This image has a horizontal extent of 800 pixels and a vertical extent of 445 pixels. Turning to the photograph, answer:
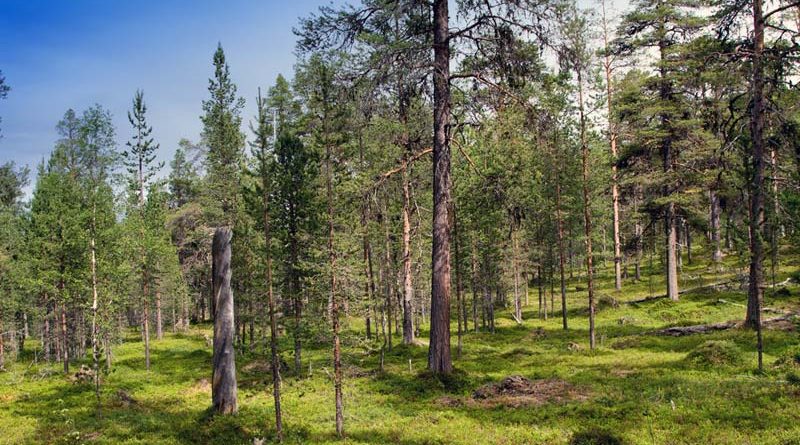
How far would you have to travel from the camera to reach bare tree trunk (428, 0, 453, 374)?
551 inches

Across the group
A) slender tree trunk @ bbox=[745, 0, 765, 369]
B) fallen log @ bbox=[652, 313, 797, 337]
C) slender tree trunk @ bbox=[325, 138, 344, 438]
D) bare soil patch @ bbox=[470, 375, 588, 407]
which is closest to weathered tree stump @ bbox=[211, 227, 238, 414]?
slender tree trunk @ bbox=[325, 138, 344, 438]

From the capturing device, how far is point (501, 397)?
14.2 metres

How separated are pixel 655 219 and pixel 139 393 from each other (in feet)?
103

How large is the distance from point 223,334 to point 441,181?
9632 mm

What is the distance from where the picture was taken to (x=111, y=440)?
14164mm

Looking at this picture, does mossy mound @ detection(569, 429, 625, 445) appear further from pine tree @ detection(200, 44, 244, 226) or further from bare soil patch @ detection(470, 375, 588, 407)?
pine tree @ detection(200, 44, 244, 226)

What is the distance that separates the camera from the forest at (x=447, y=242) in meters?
12.8

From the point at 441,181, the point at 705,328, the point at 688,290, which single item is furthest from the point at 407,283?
the point at 688,290

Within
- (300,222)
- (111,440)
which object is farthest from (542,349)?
(111,440)

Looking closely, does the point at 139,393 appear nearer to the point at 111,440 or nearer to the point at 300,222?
the point at 111,440

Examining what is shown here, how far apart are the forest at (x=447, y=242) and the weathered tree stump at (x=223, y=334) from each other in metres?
0.07

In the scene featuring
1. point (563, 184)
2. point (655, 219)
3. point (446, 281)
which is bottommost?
point (446, 281)

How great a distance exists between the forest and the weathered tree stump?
0.23 feet

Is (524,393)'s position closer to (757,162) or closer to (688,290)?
(757,162)
